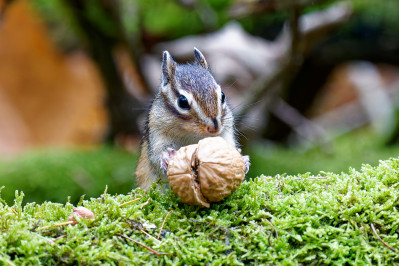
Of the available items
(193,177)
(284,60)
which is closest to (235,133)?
(193,177)

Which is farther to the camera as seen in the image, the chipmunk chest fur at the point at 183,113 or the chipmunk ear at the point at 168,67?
the chipmunk ear at the point at 168,67

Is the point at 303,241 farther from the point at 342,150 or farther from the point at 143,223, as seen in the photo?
the point at 342,150

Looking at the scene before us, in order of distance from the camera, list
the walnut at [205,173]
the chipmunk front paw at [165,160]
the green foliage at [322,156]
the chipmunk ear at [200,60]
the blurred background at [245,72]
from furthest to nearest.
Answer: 1. the green foliage at [322,156]
2. the blurred background at [245,72]
3. the chipmunk ear at [200,60]
4. the chipmunk front paw at [165,160]
5. the walnut at [205,173]

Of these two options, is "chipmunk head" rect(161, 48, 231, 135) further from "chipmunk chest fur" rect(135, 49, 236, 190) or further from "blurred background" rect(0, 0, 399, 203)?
"blurred background" rect(0, 0, 399, 203)

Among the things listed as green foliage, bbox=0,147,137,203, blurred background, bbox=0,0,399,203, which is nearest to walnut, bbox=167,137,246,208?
blurred background, bbox=0,0,399,203

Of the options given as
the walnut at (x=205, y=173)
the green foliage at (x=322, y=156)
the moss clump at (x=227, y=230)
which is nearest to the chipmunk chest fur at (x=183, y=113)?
the walnut at (x=205, y=173)

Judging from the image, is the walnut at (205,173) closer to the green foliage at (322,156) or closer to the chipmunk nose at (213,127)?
the chipmunk nose at (213,127)

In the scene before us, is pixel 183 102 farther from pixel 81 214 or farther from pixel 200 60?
pixel 81 214
